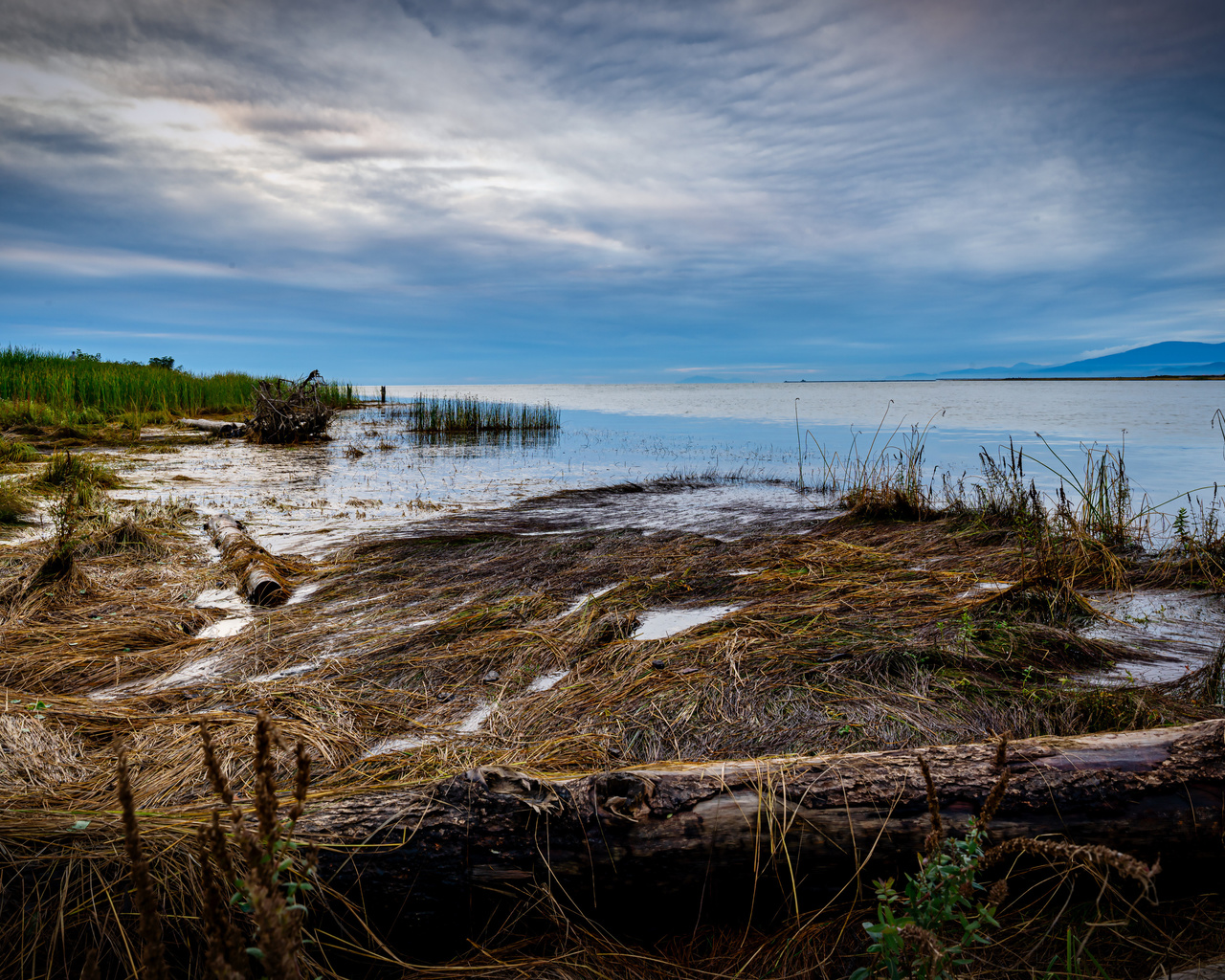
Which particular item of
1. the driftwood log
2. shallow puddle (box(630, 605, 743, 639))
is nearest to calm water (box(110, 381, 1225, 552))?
shallow puddle (box(630, 605, 743, 639))

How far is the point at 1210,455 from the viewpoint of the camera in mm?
13734

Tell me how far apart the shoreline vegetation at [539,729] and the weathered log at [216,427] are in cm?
1357

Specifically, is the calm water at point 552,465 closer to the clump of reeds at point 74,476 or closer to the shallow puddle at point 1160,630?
the clump of reeds at point 74,476

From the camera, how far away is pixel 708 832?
5.63 ft

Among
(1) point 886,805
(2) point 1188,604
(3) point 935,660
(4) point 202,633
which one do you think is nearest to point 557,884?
(1) point 886,805

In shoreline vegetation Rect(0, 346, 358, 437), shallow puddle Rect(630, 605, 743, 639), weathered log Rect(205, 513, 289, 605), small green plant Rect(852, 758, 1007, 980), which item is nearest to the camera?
small green plant Rect(852, 758, 1007, 980)

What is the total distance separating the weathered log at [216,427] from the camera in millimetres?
18516

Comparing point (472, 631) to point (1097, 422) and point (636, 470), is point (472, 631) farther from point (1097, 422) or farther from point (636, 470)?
point (1097, 422)

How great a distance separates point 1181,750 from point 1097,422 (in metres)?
27.0

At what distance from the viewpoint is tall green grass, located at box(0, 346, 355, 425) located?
1608 cm

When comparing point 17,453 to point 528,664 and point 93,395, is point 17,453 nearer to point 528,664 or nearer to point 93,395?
point 93,395

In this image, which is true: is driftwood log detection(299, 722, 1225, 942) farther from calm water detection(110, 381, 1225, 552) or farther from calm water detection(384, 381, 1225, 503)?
calm water detection(384, 381, 1225, 503)

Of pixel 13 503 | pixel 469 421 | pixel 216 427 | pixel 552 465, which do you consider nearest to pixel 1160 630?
pixel 13 503

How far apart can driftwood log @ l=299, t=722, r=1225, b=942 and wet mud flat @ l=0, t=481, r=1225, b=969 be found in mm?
294
